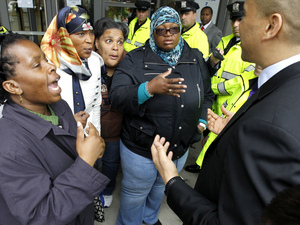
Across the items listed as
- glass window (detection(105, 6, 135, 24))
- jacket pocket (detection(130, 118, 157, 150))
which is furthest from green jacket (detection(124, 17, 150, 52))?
jacket pocket (detection(130, 118, 157, 150))

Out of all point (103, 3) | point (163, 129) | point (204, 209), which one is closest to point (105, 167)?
point (163, 129)

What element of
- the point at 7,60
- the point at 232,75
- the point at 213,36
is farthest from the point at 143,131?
the point at 213,36

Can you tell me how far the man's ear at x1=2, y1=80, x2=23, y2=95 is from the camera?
1.01m

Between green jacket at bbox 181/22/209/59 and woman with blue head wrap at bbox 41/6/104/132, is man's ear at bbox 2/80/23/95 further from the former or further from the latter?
green jacket at bbox 181/22/209/59

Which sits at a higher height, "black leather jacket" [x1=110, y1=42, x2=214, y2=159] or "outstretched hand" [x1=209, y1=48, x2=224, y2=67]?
"outstretched hand" [x1=209, y1=48, x2=224, y2=67]

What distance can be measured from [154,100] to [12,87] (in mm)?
931

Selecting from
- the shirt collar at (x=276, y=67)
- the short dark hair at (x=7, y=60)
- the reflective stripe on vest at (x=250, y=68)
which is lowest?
the reflective stripe on vest at (x=250, y=68)

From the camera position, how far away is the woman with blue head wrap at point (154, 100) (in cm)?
164

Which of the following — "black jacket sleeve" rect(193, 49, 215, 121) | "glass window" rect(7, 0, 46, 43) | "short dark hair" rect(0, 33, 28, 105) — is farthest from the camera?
"glass window" rect(7, 0, 46, 43)

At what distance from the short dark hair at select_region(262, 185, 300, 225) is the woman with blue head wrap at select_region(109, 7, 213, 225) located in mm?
1116

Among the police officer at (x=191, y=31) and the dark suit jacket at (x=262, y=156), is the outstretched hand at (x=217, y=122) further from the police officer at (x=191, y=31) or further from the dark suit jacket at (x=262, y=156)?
the police officer at (x=191, y=31)

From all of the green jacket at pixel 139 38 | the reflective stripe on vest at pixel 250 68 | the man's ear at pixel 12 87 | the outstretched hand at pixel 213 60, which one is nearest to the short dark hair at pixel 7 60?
the man's ear at pixel 12 87

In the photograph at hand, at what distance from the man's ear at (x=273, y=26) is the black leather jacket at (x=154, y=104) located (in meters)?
0.87

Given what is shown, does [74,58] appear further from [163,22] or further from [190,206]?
[190,206]
